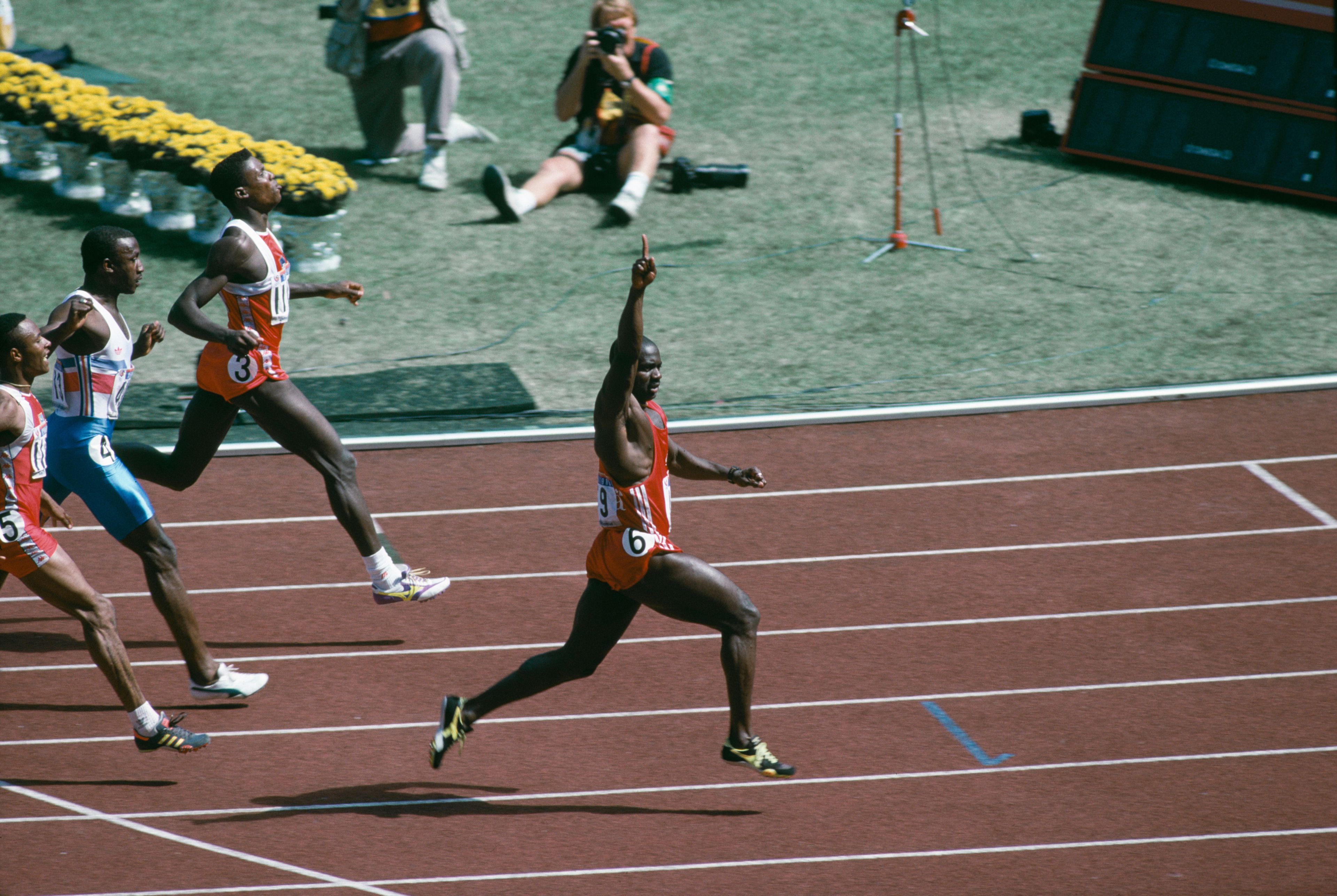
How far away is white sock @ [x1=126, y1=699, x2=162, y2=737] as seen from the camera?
220 inches

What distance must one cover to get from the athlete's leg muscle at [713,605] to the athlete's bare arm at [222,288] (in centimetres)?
207

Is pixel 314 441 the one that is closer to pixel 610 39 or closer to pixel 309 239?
pixel 309 239

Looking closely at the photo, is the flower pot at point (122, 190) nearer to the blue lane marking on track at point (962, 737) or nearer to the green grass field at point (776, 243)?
the green grass field at point (776, 243)

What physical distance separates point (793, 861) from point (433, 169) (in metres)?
8.43

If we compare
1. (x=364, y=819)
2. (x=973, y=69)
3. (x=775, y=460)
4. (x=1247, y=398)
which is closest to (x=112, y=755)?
(x=364, y=819)

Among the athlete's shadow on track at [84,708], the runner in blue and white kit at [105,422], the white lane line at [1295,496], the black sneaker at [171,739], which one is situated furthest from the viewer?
the white lane line at [1295,496]

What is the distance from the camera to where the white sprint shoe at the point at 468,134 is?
13375mm

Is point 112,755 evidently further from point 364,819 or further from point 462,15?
point 462,15

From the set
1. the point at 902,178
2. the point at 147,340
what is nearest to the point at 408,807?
the point at 147,340

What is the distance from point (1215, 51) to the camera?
40.3ft

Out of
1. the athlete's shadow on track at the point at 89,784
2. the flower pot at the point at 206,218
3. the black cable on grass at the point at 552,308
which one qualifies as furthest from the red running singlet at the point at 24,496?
the flower pot at the point at 206,218

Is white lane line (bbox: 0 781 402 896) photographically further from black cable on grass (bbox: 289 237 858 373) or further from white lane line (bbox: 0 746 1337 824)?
black cable on grass (bbox: 289 237 858 373)

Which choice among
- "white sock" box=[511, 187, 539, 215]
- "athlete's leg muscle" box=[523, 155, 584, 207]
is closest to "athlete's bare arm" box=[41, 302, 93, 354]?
"white sock" box=[511, 187, 539, 215]

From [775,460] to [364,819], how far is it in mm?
3818
